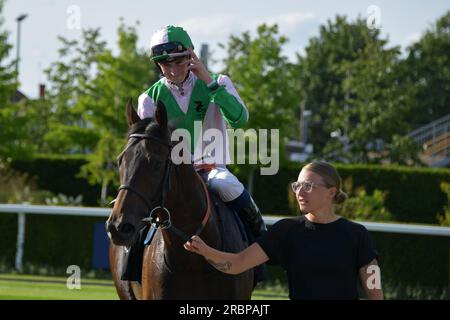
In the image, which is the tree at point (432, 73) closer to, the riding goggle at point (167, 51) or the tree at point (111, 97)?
the tree at point (111, 97)

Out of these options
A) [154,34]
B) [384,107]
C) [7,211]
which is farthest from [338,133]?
[154,34]

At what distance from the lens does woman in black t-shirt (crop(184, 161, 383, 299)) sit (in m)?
4.01

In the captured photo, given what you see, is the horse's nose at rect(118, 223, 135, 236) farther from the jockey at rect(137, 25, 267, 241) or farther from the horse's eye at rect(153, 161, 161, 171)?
the jockey at rect(137, 25, 267, 241)

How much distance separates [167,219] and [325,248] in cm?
102

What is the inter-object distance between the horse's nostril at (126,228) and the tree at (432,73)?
3826cm

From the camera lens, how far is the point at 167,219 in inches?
186

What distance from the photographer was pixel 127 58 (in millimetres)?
27531

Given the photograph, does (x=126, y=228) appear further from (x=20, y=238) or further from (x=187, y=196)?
(x=20, y=238)

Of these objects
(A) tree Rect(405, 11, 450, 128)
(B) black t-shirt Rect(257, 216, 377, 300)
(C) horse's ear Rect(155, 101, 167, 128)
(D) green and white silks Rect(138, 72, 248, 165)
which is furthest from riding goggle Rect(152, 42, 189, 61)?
(A) tree Rect(405, 11, 450, 128)

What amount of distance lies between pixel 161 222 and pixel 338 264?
3.61ft

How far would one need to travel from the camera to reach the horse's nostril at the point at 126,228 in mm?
4262

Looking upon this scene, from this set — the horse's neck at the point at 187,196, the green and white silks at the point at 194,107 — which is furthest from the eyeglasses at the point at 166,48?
the horse's neck at the point at 187,196

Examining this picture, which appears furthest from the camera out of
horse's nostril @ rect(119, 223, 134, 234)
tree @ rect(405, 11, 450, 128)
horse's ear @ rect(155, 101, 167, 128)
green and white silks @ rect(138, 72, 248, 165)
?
tree @ rect(405, 11, 450, 128)
